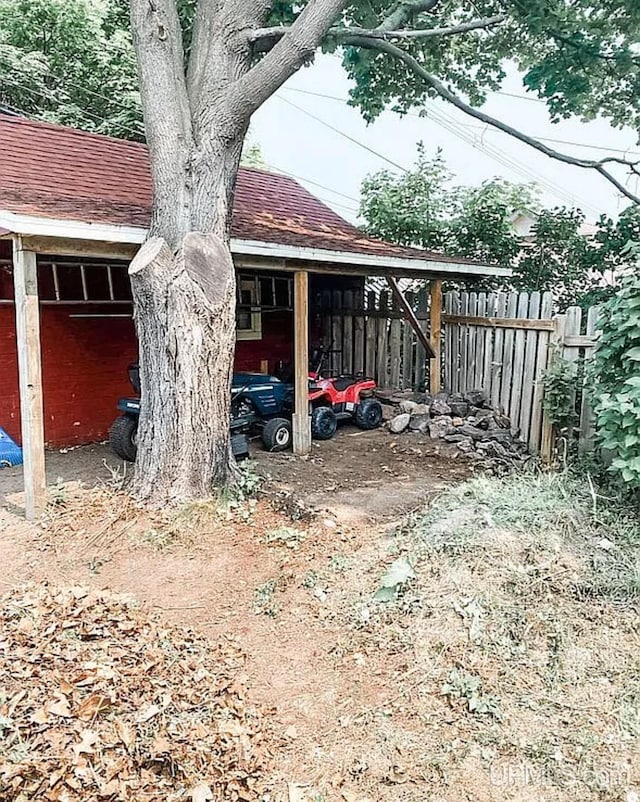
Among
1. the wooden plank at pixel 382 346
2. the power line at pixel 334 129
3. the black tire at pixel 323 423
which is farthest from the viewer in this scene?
the power line at pixel 334 129

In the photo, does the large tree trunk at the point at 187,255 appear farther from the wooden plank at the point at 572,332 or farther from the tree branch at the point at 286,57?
the wooden plank at the point at 572,332

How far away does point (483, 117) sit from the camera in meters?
7.26

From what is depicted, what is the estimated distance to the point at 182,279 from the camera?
450 cm

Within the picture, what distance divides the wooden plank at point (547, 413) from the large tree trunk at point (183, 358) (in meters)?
3.48

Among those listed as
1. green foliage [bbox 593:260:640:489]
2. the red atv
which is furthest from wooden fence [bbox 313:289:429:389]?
green foliage [bbox 593:260:640:489]

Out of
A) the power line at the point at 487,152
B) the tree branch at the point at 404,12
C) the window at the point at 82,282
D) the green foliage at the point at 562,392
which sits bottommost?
the green foliage at the point at 562,392

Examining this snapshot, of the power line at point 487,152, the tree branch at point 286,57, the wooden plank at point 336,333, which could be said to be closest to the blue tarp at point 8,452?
the tree branch at point 286,57

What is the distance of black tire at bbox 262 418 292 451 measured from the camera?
6.90 meters

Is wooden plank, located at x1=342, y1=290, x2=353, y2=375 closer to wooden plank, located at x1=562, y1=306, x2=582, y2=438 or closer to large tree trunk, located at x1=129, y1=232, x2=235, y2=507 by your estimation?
wooden plank, located at x1=562, y1=306, x2=582, y2=438

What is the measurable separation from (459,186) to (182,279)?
8.91 metres

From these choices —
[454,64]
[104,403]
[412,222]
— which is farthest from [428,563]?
[412,222]

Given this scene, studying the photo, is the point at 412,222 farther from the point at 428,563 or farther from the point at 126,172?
the point at 428,563

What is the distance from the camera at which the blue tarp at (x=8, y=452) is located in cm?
648

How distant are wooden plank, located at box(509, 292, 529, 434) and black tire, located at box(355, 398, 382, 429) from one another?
179 cm
